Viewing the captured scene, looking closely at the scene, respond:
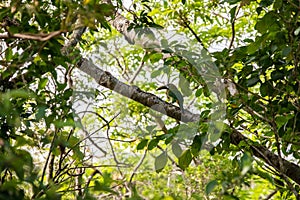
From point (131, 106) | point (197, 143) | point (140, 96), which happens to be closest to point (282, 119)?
point (197, 143)

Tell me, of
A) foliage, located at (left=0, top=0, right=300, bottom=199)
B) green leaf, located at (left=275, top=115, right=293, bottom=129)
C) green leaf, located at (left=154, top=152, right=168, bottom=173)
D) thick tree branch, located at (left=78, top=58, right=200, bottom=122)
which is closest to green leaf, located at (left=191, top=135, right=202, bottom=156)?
foliage, located at (left=0, top=0, right=300, bottom=199)

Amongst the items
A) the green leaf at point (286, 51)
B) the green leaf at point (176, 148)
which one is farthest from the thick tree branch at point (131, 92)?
the green leaf at point (286, 51)

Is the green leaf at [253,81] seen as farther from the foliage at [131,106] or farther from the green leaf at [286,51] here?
the green leaf at [286,51]

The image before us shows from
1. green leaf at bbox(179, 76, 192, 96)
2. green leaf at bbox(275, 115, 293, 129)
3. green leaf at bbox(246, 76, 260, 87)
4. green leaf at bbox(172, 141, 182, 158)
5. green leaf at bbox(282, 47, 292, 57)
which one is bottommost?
green leaf at bbox(172, 141, 182, 158)

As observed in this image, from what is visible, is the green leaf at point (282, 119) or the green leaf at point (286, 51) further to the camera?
the green leaf at point (282, 119)

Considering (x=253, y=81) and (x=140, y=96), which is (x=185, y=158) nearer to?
(x=253, y=81)

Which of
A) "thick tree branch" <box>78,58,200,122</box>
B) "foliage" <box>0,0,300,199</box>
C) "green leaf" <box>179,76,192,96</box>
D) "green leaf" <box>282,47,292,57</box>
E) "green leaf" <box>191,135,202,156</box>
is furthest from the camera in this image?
"thick tree branch" <box>78,58,200,122</box>

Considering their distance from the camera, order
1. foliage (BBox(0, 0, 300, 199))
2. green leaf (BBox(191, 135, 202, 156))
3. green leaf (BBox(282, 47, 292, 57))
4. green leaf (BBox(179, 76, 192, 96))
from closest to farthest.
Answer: foliage (BBox(0, 0, 300, 199)) < green leaf (BBox(282, 47, 292, 57)) < green leaf (BBox(191, 135, 202, 156)) < green leaf (BBox(179, 76, 192, 96))

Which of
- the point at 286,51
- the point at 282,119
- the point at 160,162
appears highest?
the point at 286,51

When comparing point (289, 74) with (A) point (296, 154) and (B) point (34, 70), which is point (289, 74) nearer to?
(A) point (296, 154)

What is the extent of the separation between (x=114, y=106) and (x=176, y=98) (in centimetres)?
28

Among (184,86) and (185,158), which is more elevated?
(184,86)

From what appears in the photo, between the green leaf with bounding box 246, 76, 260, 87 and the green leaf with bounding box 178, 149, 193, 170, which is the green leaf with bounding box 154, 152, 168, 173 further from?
the green leaf with bounding box 246, 76, 260, 87

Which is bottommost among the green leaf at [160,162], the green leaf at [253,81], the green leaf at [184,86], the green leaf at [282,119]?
the green leaf at [160,162]
